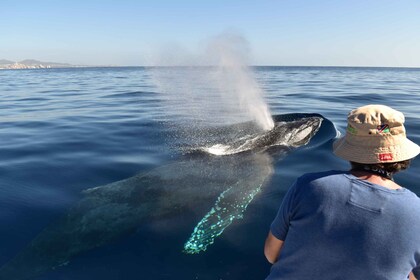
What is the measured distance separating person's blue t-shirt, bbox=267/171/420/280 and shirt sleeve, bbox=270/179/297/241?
0.6 inches

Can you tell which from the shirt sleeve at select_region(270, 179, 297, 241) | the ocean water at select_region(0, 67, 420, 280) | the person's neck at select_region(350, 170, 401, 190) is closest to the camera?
the person's neck at select_region(350, 170, 401, 190)

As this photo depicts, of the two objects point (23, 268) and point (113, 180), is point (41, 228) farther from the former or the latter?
point (113, 180)

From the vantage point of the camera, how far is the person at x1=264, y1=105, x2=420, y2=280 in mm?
2451

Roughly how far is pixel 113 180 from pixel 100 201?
1315mm

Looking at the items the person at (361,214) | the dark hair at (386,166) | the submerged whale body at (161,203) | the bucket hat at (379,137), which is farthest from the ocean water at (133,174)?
the bucket hat at (379,137)

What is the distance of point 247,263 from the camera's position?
5.22m

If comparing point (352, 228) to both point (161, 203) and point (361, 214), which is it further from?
point (161, 203)

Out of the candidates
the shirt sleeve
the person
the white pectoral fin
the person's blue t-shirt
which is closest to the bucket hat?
the person

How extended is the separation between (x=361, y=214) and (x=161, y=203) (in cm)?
515

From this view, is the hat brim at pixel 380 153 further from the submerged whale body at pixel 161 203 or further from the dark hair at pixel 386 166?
the submerged whale body at pixel 161 203

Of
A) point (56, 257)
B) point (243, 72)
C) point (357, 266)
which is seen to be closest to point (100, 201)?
point (56, 257)

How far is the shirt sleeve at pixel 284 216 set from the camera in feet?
9.10

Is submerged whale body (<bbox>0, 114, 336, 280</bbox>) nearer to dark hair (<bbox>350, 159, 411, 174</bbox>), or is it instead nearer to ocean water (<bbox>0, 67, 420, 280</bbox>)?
ocean water (<bbox>0, 67, 420, 280</bbox>)

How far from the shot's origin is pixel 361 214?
96.5 inches
